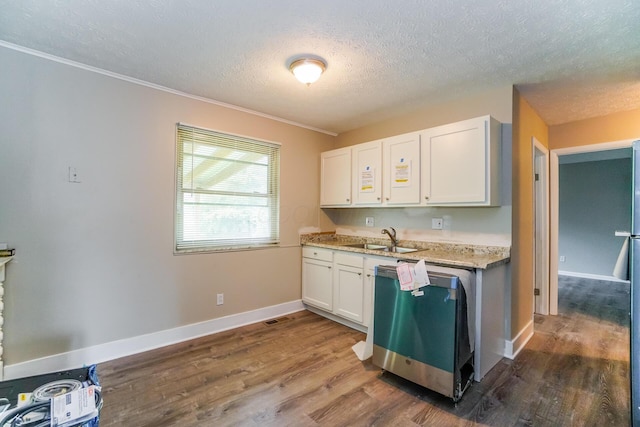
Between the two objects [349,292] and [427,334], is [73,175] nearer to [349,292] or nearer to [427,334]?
[349,292]

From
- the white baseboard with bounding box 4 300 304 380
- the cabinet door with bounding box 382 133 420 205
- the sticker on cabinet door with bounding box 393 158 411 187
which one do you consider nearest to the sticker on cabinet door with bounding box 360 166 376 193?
the cabinet door with bounding box 382 133 420 205

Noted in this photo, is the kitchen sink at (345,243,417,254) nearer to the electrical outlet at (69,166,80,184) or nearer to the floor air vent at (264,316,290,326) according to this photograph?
the floor air vent at (264,316,290,326)

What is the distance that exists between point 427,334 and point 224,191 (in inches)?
94.3

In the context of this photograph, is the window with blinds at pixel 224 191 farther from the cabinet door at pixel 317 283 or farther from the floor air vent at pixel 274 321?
the floor air vent at pixel 274 321

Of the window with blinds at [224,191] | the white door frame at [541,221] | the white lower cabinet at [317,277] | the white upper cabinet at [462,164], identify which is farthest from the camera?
the white door frame at [541,221]

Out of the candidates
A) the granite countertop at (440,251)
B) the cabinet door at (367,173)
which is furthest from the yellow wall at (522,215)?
the cabinet door at (367,173)

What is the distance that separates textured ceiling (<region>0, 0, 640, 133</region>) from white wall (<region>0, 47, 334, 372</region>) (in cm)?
26

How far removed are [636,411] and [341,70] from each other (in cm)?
290

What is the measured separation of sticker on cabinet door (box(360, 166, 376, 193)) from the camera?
3.43 meters

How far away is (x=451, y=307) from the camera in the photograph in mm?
2006

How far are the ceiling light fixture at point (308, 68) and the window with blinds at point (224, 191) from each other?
1.27 meters

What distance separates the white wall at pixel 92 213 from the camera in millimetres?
2199

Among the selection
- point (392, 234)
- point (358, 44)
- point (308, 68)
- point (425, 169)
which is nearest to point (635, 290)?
point (425, 169)

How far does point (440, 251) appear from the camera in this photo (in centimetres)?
303
